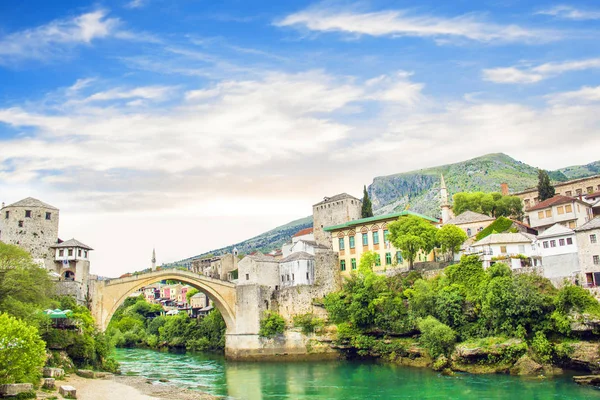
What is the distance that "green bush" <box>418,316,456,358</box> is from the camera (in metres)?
37.2

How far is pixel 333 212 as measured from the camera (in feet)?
211

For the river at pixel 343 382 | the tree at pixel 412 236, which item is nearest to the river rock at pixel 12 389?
the river at pixel 343 382

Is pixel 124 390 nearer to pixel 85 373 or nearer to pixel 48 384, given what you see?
pixel 85 373

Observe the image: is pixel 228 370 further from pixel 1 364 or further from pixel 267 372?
pixel 1 364

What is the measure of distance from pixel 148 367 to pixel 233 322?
9996 millimetres

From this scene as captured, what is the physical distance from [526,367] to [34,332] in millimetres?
28081

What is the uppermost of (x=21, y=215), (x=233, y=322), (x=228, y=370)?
(x=21, y=215)

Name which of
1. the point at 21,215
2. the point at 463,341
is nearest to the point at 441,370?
the point at 463,341

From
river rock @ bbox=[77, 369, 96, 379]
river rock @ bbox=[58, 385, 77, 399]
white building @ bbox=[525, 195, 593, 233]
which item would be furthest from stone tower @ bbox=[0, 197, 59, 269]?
white building @ bbox=[525, 195, 593, 233]

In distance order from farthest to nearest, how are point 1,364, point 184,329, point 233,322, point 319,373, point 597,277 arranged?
1. point 184,329
2. point 233,322
3. point 319,373
4. point 597,277
5. point 1,364

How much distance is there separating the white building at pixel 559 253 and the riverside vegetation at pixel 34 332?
1284 inches

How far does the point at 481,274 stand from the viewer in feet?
131

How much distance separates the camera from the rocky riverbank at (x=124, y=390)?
2611 cm

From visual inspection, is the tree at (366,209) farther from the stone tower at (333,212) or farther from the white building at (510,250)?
the white building at (510,250)
